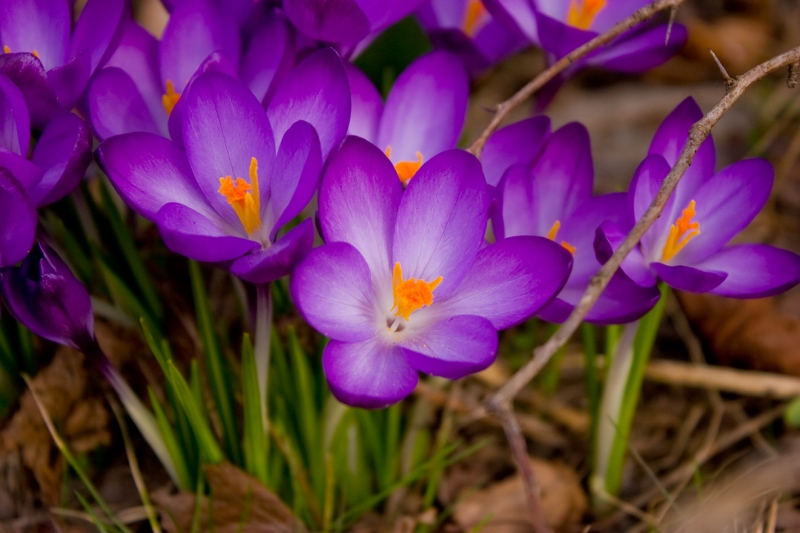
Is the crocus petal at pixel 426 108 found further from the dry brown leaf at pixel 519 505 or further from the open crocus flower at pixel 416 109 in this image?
the dry brown leaf at pixel 519 505

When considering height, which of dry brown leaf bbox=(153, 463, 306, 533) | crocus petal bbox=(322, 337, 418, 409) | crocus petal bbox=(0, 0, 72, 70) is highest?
crocus petal bbox=(0, 0, 72, 70)

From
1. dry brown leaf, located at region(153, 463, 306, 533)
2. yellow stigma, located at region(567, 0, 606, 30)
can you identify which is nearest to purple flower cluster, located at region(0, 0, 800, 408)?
yellow stigma, located at region(567, 0, 606, 30)

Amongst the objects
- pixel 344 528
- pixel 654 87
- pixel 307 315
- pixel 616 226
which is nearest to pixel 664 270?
pixel 616 226

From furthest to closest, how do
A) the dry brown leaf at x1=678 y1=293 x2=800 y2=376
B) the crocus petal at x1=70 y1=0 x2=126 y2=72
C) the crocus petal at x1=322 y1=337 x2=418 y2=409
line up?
the dry brown leaf at x1=678 y1=293 x2=800 y2=376
the crocus petal at x1=70 y1=0 x2=126 y2=72
the crocus petal at x1=322 y1=337 x2=418 y2=409

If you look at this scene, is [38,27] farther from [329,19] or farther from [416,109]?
[416,109]

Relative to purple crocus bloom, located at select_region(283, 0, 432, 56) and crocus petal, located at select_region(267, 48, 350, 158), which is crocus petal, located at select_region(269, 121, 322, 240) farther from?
purple crocus bloom, located at select_region(283, 0, 432, 56)

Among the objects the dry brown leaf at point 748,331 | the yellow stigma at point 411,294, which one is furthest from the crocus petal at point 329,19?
the dry brown leaf at point 748,331
